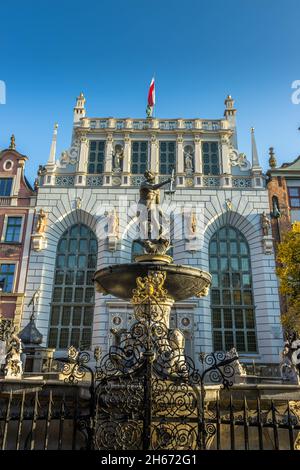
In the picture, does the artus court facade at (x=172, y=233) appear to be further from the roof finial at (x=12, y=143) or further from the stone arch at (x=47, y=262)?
the roof finial at (x=12, y=143)

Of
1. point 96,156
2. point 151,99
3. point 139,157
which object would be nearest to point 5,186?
point 96,156

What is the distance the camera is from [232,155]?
29891 mm

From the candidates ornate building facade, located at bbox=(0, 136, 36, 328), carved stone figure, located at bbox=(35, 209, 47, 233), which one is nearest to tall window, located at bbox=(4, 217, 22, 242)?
ornate building facade, located at bbox=(0, 136, 36, 328)

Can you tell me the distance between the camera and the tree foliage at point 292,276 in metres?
22.4

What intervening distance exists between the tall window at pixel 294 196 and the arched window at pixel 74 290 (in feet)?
50.5

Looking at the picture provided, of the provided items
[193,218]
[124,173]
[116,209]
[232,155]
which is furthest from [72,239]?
[232,155]

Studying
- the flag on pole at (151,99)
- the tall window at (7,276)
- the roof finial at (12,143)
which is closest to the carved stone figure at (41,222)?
the tall window at (7,276)

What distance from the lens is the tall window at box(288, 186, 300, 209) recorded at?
92.5ft

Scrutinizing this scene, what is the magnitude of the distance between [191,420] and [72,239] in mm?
22714

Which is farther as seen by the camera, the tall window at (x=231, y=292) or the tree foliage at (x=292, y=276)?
the tall window at (x=231, y=292)

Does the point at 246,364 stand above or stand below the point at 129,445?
above

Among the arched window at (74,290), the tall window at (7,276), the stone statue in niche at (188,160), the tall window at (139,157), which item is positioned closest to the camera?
the arched window at (74,290)

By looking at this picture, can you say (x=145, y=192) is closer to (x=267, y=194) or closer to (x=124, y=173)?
(x=124, y=173)

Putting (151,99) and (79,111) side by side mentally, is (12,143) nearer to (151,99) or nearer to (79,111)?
(79,111)
